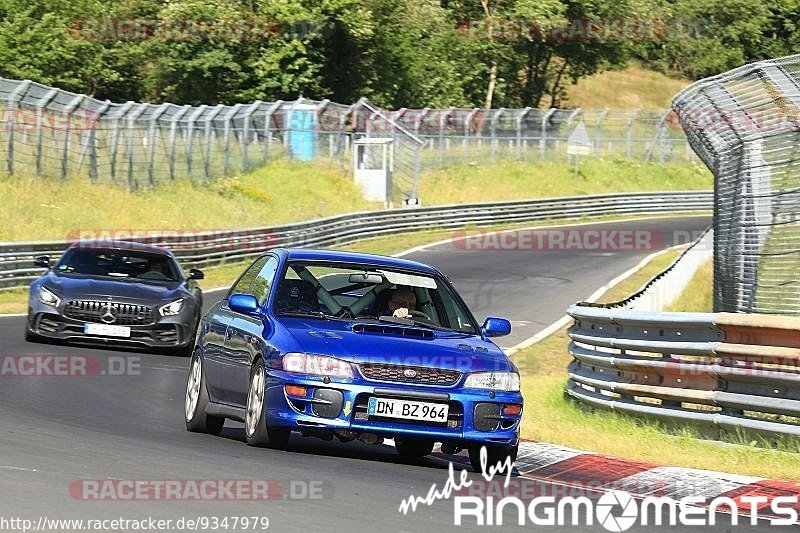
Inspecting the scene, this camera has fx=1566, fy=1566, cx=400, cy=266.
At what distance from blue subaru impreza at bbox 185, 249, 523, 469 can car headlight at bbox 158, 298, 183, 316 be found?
A: 649 centimetres

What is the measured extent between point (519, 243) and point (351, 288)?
34.1 m

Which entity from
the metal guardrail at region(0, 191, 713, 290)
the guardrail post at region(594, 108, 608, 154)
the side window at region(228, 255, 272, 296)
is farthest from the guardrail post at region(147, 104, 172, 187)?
the side window at region(228, 255, 272, 296)

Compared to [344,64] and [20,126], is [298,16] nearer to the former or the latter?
[344,64]

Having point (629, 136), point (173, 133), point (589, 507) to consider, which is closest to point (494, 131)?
point (629, 136)

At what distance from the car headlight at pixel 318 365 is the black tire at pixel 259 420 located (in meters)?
0.30

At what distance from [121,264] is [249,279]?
738cm

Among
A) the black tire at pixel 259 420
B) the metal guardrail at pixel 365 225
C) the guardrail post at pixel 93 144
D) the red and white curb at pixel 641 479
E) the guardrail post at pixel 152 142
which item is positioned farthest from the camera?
the guardrail post at pixel 152 142

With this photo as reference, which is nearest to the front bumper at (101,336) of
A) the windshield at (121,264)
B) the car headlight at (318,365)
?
the windshield at (121,264)

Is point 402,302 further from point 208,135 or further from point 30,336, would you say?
point 208,135

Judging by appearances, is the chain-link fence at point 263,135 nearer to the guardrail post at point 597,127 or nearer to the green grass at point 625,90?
the guardrail post at point 597,127

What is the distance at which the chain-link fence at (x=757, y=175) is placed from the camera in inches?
517

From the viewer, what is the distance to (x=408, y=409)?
9875 mm

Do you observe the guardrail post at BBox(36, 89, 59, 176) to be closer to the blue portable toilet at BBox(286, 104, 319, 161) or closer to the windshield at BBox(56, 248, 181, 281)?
the blue portable toilet at BBox(286, 104, 319, 161)

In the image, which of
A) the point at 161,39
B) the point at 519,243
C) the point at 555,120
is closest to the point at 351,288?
the point at 519,243
